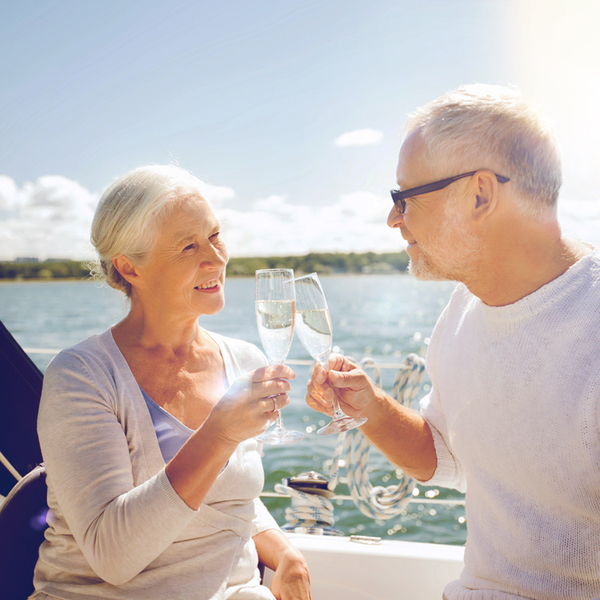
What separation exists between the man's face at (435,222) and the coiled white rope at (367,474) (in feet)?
2.93

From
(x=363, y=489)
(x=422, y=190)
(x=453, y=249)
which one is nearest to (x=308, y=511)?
(x=363, y=489)

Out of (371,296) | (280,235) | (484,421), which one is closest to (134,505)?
(484,421)

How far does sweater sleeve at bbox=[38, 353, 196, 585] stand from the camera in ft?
4.26

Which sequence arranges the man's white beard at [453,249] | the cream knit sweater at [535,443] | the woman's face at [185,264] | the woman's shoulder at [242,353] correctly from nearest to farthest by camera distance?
the cream knit sweater at [535,443] < the man's white beard at [453,249] < the woman's face at [185,264] < the woman's shoulder at [242,353]

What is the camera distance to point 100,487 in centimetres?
134

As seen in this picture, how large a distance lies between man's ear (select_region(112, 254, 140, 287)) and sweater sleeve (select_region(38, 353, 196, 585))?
1.47 ft

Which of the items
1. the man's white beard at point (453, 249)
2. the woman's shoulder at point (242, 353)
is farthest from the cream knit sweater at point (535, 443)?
the woman's shoulder at point (242, 353)

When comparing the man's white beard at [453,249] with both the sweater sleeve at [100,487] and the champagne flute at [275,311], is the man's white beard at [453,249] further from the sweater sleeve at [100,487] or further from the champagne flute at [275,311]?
the sweater sleeve at [100,487]

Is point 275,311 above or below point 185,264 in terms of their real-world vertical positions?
below

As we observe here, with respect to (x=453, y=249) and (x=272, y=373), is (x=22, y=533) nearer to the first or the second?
(x=272, y=373)

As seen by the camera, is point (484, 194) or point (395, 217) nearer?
point (484, 194)

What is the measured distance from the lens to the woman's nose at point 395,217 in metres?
1.79

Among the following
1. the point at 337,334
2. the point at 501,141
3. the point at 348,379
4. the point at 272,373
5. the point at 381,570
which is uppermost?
the point at 501,141

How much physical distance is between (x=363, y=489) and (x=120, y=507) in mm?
1591
